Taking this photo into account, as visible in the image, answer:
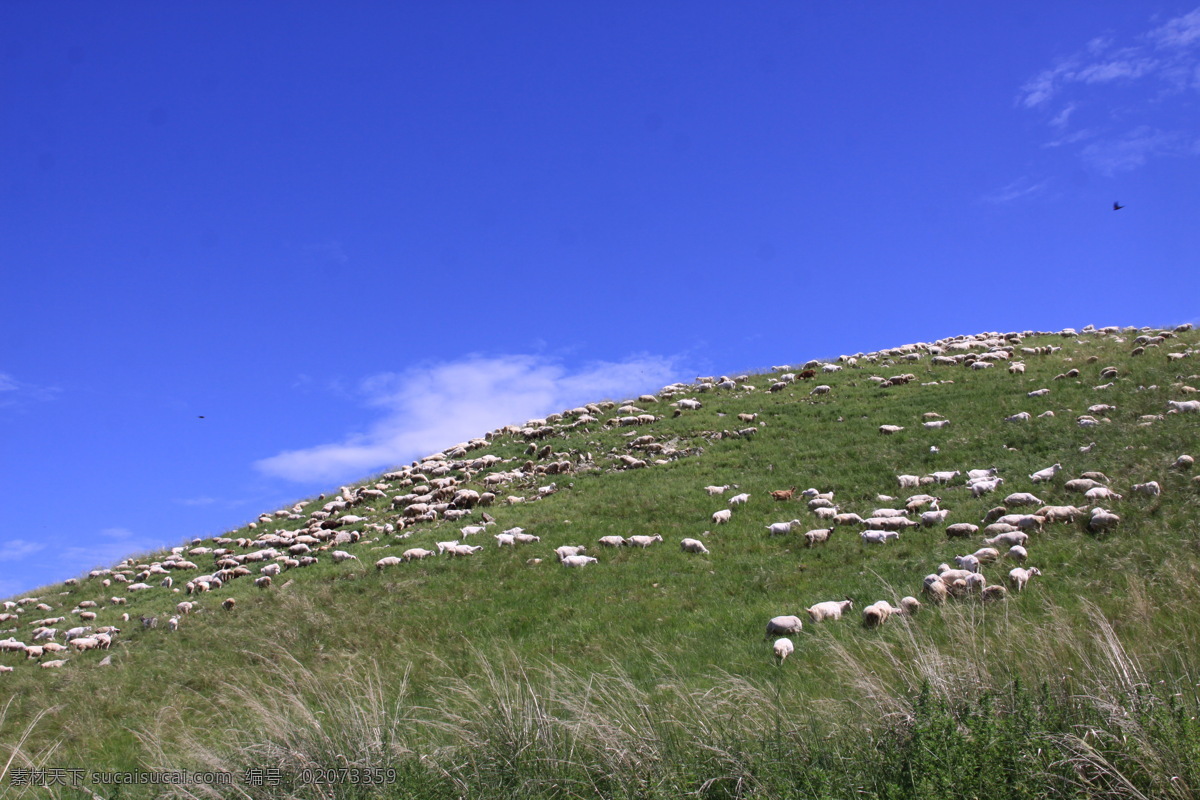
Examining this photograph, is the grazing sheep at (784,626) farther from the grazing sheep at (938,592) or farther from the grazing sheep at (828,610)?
the grazing sheep at (938,592)

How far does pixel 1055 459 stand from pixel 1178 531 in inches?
202

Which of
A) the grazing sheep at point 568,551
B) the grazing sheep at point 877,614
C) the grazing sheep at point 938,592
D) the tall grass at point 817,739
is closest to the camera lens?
the tall grass at point 817,739

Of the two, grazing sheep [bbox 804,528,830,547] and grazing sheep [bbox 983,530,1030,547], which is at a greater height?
grazing sheep [bbox 804,528,830,547]

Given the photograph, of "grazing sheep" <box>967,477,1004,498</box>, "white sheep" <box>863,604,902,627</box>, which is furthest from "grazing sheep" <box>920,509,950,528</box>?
"white sheep" <box>863,604,902,627</box>

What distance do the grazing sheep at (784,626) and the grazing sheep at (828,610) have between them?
0.38 meters

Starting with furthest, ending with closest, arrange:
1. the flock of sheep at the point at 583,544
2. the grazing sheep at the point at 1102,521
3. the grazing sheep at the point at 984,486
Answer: the grazing sheep at the point at 984,486 < the flock of sheep at the point at 583,544 < the grazing sheep at the point at 1102,521

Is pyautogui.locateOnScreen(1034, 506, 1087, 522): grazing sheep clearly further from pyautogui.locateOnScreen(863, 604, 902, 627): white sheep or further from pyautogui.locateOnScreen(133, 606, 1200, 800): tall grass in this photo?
pyautogui.locateOnScreen(133, 606, 1200, 800): tall grass

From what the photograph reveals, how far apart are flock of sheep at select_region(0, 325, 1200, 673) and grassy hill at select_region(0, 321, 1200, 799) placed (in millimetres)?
234

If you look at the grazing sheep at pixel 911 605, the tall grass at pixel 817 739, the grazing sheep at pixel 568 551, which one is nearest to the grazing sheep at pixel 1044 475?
the grazing sheep at pixel 911 605

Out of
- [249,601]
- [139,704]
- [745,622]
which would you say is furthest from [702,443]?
[139,704]

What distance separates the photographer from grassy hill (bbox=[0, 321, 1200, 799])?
25.1 ft

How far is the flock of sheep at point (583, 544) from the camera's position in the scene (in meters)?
14.2

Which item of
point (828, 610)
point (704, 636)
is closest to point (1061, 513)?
point (828, 610)

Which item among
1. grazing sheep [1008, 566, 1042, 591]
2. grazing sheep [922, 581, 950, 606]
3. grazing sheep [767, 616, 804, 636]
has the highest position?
grazing sheep [1008, 566, 1042, 591]
